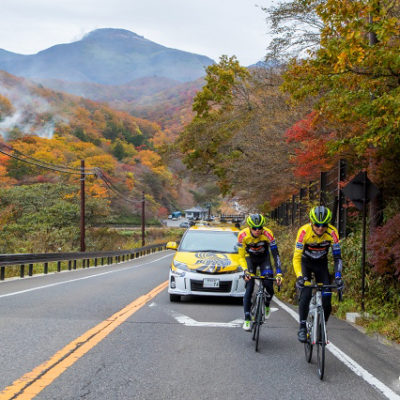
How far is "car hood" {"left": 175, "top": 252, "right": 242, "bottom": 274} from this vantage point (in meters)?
11.4

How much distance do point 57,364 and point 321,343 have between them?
9.60 feet

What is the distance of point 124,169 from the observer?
97562 mm

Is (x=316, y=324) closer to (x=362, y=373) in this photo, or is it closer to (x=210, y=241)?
(x=362, y=373)

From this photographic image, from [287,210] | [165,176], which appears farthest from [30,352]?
[165,176]

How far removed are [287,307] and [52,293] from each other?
5591 millimetres

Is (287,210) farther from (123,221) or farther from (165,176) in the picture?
(165,176)

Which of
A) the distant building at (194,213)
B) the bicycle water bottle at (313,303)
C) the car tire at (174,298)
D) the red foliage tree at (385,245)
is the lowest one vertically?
the distant building at (194,213)

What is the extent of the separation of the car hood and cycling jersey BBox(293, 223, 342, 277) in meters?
4.66

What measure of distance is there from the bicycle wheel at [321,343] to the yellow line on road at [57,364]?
8.90 feet

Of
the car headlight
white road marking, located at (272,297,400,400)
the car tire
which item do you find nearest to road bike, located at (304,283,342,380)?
white road marking, located at (272,297,400,400)

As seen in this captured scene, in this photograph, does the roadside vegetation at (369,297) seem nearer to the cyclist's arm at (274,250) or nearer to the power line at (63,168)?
the cyclist's arm at (274,250)

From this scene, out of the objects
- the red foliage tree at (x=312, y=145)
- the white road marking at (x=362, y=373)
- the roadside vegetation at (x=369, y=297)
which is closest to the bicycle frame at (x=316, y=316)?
the white road marking at (x=362, y=373)

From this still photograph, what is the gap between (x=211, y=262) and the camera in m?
11.5

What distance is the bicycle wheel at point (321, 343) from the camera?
18.6 feet
